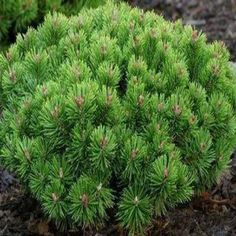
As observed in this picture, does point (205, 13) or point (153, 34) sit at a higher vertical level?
point (153, 34)

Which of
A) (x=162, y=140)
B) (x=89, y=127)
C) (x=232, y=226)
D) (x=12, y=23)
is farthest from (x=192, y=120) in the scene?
(x=12, y=23)

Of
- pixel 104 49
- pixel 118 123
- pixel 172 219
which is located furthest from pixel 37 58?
pixel 172 219

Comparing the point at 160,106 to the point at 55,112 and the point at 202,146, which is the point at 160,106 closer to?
the point at 202,146

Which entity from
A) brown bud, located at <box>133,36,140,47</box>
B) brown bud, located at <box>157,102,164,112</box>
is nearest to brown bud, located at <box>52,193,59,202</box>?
brown bud, located at <box>157,102,164,112</box>

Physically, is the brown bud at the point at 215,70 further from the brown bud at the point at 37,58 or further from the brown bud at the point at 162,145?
the brown bud at the point at 37,58

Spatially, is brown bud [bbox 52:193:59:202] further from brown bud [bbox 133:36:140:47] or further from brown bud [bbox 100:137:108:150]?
brown bud [bbox 133:36:140:47]

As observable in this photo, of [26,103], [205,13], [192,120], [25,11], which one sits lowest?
[205,13]

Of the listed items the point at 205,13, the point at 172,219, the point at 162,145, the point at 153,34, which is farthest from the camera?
the point at 205,13

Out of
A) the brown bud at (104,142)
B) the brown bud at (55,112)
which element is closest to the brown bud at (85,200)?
the brown bud at (104,142)
